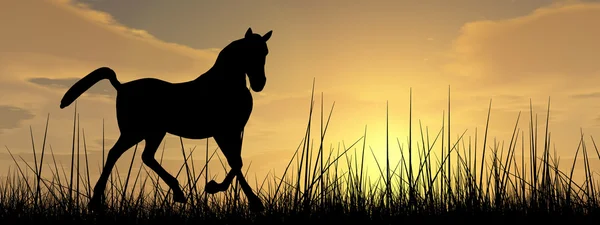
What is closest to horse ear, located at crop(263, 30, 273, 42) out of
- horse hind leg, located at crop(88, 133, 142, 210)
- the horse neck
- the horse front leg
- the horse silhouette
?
the horse silhouette

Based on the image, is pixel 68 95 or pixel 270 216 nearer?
pixel 270 216

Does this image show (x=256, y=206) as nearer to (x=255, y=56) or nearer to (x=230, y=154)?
(x=230, y=154)

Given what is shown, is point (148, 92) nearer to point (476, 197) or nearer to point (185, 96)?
point (185, 96)

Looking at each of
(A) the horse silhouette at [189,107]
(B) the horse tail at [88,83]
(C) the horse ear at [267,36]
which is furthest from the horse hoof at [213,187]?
(C) the horse ear at [267,36]

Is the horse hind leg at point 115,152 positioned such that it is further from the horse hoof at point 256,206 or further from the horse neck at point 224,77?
the horse hoof at point 256,206

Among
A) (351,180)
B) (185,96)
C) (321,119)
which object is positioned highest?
(185,96)

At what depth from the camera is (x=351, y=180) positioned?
144 inches

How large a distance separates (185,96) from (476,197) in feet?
6.53

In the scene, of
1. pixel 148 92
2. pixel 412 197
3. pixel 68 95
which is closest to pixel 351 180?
pixel 412 197

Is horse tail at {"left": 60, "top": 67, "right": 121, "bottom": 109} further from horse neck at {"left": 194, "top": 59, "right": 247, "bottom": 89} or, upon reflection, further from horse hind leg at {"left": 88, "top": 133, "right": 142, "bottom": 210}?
horse neck at {"left": 194, "top": 59, "right": 247, "bottom": 89}

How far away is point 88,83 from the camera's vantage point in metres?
4.19

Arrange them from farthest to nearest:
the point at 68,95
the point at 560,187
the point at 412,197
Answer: the point at 68,95
the point at 560,187
the point at 412,197

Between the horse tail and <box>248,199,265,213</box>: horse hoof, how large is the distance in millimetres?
1250

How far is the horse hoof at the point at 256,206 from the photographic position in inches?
148
